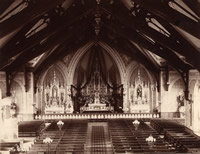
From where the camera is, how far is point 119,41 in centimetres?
2689

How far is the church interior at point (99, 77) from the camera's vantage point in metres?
15.4

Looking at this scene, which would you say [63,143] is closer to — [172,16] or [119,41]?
[172,16]

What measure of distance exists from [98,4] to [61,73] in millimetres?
13141

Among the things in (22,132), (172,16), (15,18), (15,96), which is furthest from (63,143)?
(15,96)

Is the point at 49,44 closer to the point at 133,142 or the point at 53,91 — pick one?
the point at 53,91

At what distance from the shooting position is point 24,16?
14234mm

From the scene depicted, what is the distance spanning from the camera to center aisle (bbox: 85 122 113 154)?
16.1 meters

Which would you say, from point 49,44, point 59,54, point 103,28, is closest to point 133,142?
point 49,44

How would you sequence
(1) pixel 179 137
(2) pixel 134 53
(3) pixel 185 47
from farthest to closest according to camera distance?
(2) pixel 134 53 → (1) pixel 179 137 → (3) pixel 185 47

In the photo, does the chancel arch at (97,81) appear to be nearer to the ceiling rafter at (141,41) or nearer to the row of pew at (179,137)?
the row of pew at (179,137)

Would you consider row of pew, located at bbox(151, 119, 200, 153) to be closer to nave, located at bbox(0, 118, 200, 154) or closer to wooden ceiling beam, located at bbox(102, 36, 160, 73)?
nave, located at bbox(0, 118, 200, 154)

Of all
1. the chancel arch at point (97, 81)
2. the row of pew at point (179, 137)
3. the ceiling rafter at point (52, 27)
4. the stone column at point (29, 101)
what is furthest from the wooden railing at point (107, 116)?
the ceiling rafter at point (52, 27)

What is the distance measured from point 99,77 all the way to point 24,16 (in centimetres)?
1678

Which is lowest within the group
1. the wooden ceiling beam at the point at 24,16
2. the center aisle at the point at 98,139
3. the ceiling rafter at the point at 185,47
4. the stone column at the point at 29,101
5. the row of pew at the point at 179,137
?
the center aisle at the point at 98,139
